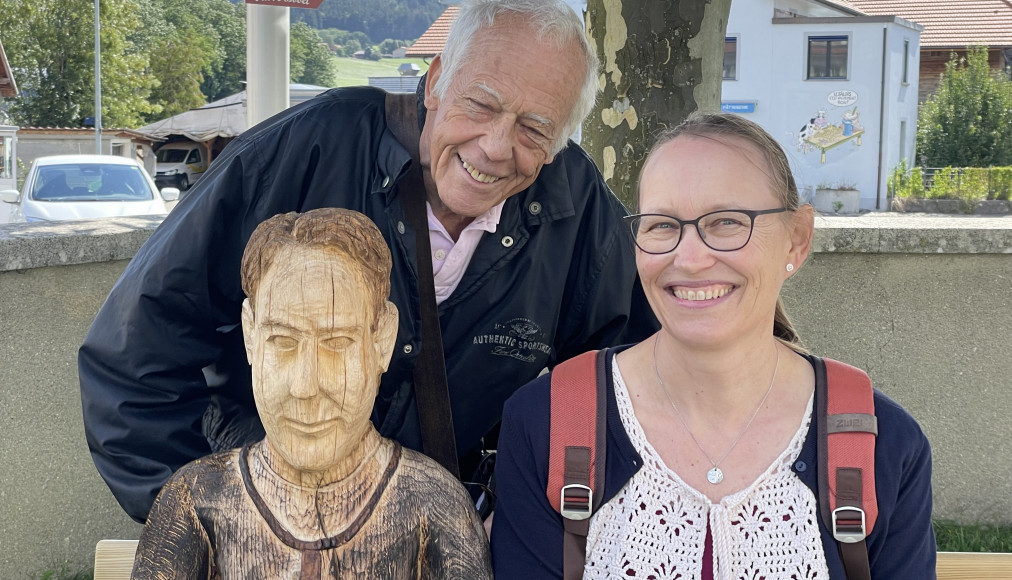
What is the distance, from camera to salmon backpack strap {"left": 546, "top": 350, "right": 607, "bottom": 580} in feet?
6.26

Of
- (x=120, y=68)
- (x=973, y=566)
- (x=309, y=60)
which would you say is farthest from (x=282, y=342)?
(x=309, y=60)

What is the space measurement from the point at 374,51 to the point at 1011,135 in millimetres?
81389

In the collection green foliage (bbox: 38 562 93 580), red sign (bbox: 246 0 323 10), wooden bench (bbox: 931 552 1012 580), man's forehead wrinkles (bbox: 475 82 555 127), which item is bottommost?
green foliage (bbox: 38 562 93 580)

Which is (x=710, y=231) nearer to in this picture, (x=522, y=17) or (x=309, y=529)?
(x=522, y=17)

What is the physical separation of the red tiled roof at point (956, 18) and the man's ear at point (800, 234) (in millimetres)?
40277

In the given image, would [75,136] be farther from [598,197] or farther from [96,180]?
[598,197]

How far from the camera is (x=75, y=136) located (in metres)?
33.3

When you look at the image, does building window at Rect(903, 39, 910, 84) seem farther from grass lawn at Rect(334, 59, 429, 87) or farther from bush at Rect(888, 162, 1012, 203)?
grass lawn at Rect(334, 59, 429, 87)

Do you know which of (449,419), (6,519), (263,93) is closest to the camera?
(449,419)

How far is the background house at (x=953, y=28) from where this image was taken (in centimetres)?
3878

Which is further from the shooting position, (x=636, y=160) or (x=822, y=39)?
(x=822, y=39)

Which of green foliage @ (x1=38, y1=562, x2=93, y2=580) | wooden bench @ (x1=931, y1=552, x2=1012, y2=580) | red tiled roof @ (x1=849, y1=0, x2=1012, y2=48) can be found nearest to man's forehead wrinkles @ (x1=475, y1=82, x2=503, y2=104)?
wooden bench @ (x1=931, y1=552, x2=1012, y2=580)

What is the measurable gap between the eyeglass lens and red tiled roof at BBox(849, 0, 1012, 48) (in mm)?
40459

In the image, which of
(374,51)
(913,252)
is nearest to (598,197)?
(913,252)
